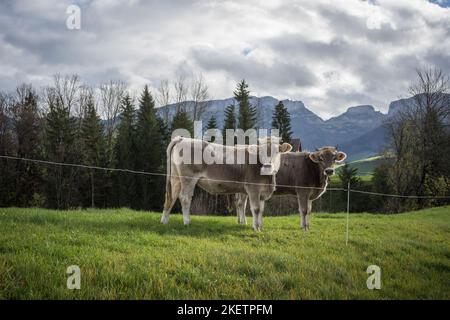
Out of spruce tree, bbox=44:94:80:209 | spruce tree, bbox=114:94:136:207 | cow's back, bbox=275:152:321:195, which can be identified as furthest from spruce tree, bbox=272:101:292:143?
cow's back, bbox=275:152:321:195

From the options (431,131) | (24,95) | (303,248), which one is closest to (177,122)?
(24,95)

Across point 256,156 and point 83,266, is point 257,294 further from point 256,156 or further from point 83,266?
point 256,156

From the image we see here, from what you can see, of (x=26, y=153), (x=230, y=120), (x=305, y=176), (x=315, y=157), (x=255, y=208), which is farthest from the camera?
(x=230, y=120)

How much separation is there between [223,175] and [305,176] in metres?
3.53

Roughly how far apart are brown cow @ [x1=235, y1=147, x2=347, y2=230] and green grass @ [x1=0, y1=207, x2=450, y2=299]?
268 cm

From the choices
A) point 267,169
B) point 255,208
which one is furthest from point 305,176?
point 255,208

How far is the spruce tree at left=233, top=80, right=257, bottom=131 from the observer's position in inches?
1906

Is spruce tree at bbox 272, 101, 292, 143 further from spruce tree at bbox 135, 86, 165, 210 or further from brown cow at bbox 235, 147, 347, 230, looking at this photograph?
brown cow at bbox 235, 147, 347, 230

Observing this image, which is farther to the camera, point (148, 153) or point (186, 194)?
point (148, 153)

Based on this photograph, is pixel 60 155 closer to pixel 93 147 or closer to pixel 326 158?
pixel 93 147

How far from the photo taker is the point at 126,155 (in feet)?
142

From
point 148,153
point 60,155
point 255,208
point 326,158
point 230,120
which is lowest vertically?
point 255,208

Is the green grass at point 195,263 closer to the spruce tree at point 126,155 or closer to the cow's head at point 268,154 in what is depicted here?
the cow's head at point 268,154
